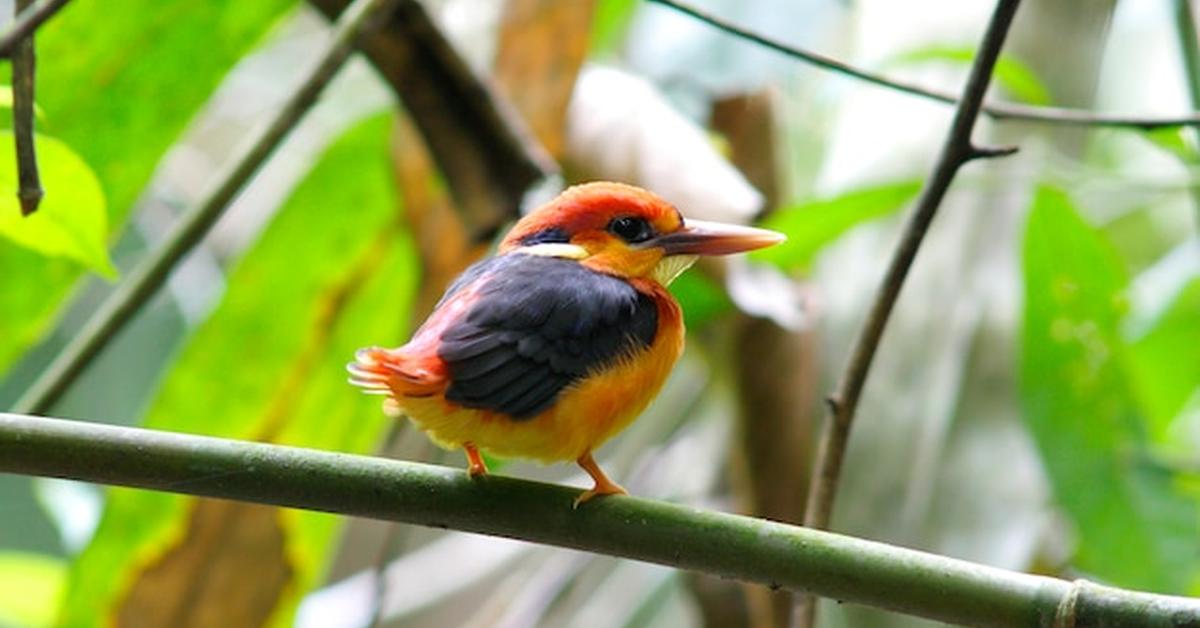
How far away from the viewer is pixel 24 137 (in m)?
1.11

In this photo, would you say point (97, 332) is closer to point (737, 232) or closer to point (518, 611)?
point (737, 232)

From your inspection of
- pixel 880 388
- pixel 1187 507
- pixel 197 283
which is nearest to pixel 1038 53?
pixel 880 388

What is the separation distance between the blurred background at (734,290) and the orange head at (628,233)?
20 cm

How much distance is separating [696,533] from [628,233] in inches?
21.8

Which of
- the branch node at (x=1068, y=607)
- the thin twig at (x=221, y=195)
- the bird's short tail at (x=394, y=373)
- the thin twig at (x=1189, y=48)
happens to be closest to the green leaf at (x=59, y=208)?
the bird's short tail at (x=394, y=373)

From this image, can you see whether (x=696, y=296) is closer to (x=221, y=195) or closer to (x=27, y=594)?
(x=221, y=195)

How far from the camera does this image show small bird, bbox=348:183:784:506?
1.23 metres

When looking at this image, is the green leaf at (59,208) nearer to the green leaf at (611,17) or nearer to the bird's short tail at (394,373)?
the bird's short tail at (394,373)

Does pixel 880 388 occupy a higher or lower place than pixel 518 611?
higher

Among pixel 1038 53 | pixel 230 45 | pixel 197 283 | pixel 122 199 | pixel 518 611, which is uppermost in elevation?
pixel 230 45

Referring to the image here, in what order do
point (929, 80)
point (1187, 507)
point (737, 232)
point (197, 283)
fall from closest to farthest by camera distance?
1. point (737, 232)
2. point (1187, 507)
3. point (929, 80)
4. point (197, 283)

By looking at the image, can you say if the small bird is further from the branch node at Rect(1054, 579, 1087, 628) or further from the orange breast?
the branch node at Rect(1054, 579, 1087, 628)

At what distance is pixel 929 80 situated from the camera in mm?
2549

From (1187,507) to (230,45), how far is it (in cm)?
129
